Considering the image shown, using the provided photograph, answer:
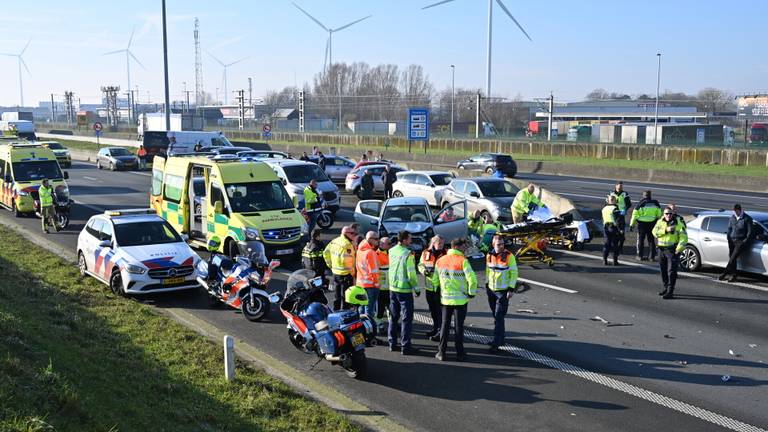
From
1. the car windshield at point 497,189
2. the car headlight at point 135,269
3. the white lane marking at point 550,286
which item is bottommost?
the white lane marking at point 550,286

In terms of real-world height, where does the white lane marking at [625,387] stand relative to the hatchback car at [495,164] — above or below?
below

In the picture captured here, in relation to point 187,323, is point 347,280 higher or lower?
higher

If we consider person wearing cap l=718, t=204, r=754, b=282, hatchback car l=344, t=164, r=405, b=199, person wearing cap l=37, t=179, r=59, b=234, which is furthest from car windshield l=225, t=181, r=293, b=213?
hatchback car l=344, t=164, r=405, b=199

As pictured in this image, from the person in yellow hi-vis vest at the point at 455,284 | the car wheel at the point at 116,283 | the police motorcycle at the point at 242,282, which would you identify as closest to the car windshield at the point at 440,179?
the police motorcycle at the point at 242,282

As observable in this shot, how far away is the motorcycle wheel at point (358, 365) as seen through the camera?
960cm

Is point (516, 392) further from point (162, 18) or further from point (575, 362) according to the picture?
point (162, 18)

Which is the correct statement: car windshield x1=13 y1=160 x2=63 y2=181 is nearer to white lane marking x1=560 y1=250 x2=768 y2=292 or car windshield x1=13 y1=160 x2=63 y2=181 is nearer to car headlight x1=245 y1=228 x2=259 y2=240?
car headlight x1=245 y1=228 x2=259 y2=240

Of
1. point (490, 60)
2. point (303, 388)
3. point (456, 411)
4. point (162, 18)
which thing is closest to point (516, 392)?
point (456, 411)

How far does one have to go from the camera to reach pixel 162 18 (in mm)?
39188

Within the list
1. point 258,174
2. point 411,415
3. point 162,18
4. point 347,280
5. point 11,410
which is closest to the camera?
point 11,410

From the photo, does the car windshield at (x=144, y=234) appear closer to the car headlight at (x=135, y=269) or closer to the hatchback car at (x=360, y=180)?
the car headlight at (x=135, y=269)

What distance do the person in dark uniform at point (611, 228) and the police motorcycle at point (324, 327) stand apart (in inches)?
338

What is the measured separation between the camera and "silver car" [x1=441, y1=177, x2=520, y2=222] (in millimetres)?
21969

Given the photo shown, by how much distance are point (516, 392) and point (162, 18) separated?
3570 centimetres
